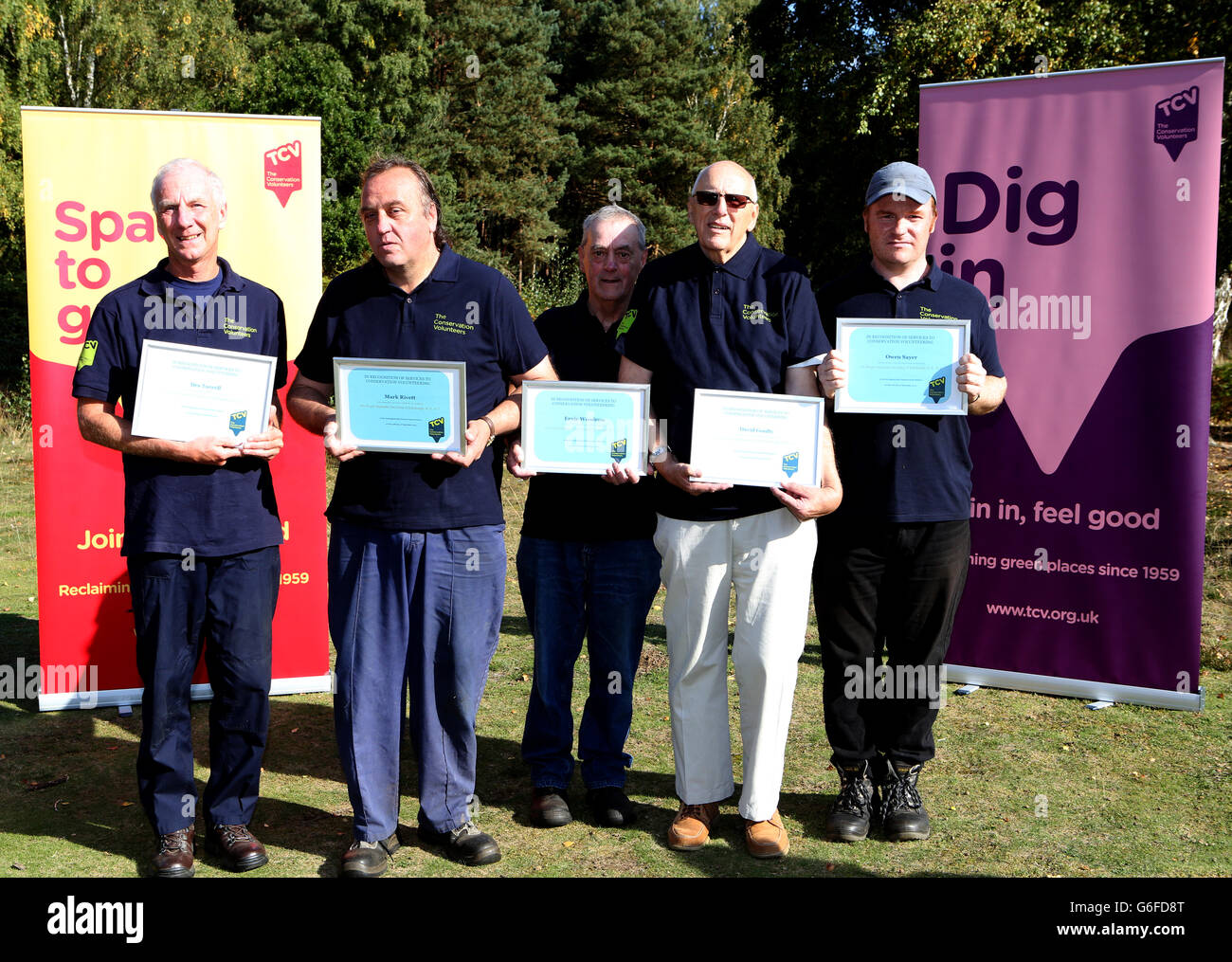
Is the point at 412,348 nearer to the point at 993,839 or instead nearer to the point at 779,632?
the point at 779,632

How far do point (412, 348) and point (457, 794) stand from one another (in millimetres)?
1630

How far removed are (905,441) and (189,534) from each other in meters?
2.61

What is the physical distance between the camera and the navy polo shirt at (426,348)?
368 cm


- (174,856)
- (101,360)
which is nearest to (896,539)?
(174,856)

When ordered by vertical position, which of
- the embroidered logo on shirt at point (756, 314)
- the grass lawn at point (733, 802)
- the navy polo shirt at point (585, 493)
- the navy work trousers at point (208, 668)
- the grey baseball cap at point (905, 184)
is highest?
the grey baseball cap at point (905, 184)

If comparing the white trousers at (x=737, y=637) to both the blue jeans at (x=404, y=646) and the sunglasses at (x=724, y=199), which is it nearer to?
the blue jeans at (x=404, y=646)

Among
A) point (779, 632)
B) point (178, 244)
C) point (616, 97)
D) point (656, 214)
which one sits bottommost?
point (779, 632)

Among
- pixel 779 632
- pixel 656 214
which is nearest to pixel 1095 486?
pixel 779 632

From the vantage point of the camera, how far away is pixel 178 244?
374 centimetres

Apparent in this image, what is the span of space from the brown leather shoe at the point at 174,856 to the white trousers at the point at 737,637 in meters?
1.79

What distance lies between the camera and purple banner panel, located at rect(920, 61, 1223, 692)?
5.37 metres

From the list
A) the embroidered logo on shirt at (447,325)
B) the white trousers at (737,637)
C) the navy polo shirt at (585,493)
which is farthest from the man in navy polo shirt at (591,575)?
the embroidered logo on shirt at (447,325)

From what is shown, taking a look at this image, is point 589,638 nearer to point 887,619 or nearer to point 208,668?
point 887,619
